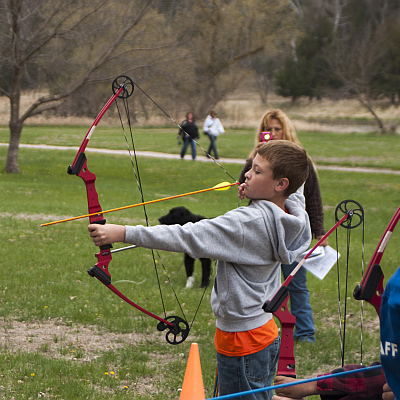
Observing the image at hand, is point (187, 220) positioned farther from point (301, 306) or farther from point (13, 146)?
point (13, 146)

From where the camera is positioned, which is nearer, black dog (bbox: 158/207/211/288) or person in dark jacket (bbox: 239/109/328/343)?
person in dark jacket (bbox: 239/109/328/343)

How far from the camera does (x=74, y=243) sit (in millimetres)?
8586

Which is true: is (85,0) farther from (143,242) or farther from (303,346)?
(143,242)

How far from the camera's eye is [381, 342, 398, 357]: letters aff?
1.44 m

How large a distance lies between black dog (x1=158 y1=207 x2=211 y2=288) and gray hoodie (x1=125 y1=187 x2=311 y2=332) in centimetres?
357

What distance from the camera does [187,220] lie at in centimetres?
629

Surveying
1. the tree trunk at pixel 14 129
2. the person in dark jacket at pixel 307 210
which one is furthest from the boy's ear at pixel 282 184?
the tree trunk at pixel 14 129

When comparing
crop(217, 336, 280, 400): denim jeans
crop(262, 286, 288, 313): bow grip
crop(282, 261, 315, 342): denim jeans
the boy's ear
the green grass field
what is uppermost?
the boy's ear

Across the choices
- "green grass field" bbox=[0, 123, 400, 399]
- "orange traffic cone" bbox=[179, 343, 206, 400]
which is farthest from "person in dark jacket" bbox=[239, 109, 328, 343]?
"orange traffic cone" bbox=[179, 343, 206, 400]

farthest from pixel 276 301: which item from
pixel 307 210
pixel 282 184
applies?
pixel 307 210

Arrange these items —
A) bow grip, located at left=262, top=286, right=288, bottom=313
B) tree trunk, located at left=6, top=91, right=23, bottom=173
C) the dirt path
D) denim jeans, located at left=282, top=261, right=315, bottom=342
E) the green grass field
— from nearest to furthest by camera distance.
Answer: bow grip, located at left=262, top=286, right=288, bottom=313, the green grass field, denim jeans, located at left=282, top=261, right=315, bottom=342, tree trunk, located at left=6, top=91, right=23, bottom=173, the dirt path

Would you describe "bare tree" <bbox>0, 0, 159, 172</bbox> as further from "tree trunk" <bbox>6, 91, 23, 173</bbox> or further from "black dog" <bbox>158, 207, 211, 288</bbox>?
"black dog" <bbox>158, 207, 211, 288</bbox>

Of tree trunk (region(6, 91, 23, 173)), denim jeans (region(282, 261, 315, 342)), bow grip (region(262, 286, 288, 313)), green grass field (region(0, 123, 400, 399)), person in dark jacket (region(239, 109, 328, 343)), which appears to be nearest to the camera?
bow grip (region(262, 286, 288, 313))

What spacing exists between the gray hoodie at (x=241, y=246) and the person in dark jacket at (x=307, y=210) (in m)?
1.89
